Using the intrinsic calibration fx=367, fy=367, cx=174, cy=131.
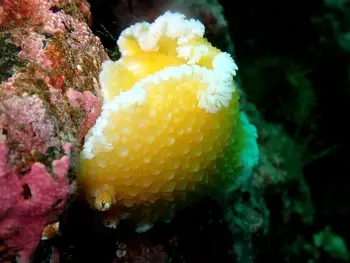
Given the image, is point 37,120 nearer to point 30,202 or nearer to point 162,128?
point 30,202

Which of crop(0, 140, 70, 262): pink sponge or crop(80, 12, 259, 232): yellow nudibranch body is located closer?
crop(0, 140, 70, 262): pink sponge

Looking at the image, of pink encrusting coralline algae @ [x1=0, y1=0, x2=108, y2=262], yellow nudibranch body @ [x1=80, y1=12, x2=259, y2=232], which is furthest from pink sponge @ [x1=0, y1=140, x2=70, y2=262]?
yellow nudibranch body @ [x1=80, y1=12, x2=259, y2=232]

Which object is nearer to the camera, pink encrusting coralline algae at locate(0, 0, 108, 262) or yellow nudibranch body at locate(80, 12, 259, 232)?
pink encrusting coralline algae at locate(0, 0, 108, 262)

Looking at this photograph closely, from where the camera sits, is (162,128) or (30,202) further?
(162,128)

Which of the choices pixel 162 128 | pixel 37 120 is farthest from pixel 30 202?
pixel 162 128

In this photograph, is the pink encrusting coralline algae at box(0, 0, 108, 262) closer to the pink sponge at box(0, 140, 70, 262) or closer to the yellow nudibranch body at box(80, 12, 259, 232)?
the pink sponge at box(0, 140, 70, 262)

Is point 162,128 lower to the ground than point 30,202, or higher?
higher

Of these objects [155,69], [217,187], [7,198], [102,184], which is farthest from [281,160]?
[7,198]
